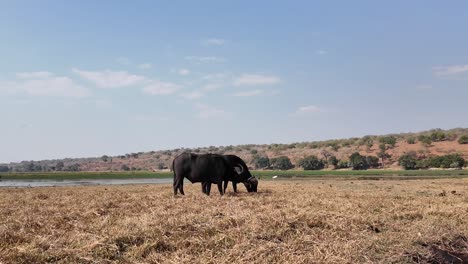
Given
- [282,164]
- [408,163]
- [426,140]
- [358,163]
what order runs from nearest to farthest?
[408,163]
[358,163]
[426,140]
[282,164]

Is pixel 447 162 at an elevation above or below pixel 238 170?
below

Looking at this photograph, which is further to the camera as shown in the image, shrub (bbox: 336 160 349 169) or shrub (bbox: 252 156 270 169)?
shrub (bbox: 252 156 270 169)

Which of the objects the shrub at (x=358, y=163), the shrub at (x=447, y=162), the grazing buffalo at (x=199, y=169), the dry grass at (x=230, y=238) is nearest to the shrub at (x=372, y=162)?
the shrub at (x=358, y=163)

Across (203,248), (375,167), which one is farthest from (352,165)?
(203,248)

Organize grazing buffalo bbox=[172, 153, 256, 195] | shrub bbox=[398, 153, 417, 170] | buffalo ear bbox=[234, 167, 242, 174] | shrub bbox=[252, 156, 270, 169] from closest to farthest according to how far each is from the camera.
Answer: grazing buffalo bbox=[172, 153, 256, 195] → buffalo ear bbox=[234, 167, 242, 174] → shrub bbox=[398, 153, 417, 170] → shrub bbox=[252, 156, 270, 169]

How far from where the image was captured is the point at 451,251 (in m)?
8.66

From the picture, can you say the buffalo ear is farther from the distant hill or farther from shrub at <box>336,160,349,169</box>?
shrub at <box>336,160,349,169</box>

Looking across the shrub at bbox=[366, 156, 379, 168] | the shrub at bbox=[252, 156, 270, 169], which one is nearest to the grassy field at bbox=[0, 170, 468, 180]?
the shrub at bbox=[366, 156, 379, 168]

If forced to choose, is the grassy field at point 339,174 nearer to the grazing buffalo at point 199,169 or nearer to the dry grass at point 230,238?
the grazing buffalo at point 199,169

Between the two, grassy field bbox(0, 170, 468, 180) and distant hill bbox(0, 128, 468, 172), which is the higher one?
distant hill bbox(0, 128, 468, 172)

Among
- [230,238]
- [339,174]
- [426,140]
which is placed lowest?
[339,174]

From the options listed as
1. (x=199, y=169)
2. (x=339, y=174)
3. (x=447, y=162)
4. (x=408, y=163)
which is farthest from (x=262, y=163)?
(x=199, y=169)

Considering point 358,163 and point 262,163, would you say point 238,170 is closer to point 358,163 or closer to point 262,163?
point 358,163

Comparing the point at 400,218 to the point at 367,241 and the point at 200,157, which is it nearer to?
the point at 367,241
